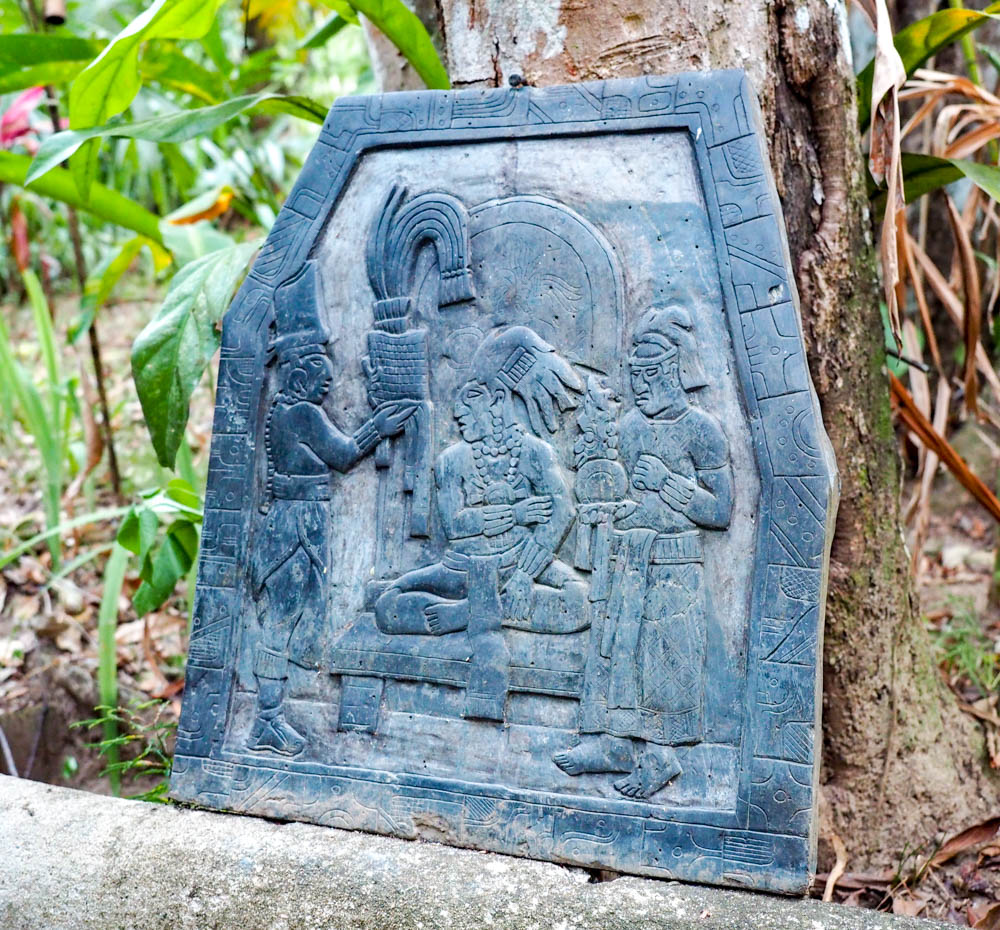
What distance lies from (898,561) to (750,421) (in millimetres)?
738

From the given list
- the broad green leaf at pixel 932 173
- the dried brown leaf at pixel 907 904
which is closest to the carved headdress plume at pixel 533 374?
the broad green leaf at pixel 932 173

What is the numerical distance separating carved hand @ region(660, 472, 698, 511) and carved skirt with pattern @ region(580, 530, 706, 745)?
7 cm

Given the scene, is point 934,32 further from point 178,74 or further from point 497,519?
point 178,74

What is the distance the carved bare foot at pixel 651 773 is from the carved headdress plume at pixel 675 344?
65 centimetres

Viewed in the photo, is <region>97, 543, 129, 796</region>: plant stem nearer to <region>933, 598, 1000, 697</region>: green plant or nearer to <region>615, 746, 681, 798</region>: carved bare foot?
<region>615, 746, 681, 798</region>: carved bare foot

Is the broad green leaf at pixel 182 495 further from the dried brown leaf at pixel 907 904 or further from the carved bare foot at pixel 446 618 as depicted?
the dried brown leaf at pixel 907 904

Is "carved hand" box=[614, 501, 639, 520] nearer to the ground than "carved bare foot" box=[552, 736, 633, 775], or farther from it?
farther from it

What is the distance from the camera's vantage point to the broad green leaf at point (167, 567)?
8.07 ft

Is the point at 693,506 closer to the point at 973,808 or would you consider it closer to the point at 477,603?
the point at 477,603

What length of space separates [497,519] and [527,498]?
7 centimetres

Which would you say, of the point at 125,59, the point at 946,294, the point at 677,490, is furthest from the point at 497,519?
the point at 946,294

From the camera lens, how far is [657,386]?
184 centimetres

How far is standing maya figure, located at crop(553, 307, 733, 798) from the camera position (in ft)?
5.89

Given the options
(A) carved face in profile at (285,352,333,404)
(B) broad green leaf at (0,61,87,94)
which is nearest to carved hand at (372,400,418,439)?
(A) carved face in profile at (285,352,333,404)
